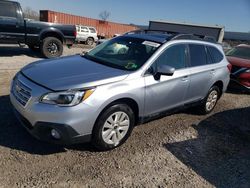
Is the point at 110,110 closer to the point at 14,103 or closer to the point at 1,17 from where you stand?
the point at 14,103

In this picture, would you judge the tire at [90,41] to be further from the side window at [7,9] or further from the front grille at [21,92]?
the front grille at [21,92]

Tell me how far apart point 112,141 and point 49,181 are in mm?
1134

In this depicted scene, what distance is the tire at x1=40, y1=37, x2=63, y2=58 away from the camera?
1168 centimetres

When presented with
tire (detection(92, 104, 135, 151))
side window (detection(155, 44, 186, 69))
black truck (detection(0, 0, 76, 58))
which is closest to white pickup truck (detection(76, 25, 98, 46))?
black truck (detection(0, 0, 76, 58))

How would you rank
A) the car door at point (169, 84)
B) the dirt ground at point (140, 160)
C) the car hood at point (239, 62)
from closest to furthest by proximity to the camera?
1. the dirt ground at point (140, 160)
2. the car door at point (169, 84)
3. the car hood at point (239, 62)

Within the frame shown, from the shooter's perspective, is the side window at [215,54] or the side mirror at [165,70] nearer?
the side mirror at [165,70]

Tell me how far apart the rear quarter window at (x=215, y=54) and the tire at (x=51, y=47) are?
7456 mm

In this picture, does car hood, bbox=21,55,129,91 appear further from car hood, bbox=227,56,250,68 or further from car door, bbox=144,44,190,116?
car hood, bbox=227,56,250,68

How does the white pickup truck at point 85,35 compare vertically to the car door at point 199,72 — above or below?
below

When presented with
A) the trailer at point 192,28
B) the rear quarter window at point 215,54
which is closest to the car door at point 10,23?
the trailer at point 192,28

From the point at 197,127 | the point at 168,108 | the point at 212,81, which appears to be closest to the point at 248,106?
the point at 212,81

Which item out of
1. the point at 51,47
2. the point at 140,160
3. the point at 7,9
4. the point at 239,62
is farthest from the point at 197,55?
the point at 7,9

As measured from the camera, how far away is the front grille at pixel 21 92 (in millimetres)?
3794

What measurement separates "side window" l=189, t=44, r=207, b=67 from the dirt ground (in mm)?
1267
